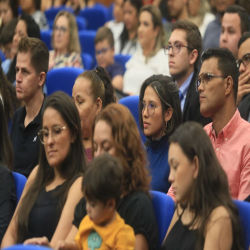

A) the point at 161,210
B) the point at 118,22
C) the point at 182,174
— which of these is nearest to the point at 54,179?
the point at 161,210

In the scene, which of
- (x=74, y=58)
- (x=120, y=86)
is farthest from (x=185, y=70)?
(x=74, y=58)

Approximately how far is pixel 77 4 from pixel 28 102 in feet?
18.7

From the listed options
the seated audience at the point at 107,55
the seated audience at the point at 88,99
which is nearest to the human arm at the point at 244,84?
the seated audience at the point at 88,99

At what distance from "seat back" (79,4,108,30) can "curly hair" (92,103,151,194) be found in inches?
244

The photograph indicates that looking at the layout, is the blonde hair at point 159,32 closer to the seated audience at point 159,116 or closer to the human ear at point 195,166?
the seated audience at point 159,116

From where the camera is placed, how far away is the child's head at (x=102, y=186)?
2.05 meters

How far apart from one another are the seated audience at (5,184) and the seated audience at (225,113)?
0.99 meters

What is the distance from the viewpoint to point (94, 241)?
2164 mm

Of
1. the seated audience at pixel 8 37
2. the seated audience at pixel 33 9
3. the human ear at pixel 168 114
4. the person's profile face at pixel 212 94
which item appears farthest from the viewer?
the seated audience at pixel 33 9

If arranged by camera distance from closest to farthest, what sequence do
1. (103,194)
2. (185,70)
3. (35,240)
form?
(103,194)
(35,240)
(185,70)

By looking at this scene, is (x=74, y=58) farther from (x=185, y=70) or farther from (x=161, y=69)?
(x=185, y=70)

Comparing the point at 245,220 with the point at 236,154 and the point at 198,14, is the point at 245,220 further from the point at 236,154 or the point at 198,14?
the point at 198,14

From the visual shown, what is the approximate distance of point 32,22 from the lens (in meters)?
5.10

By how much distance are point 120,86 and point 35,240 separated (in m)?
3.43
